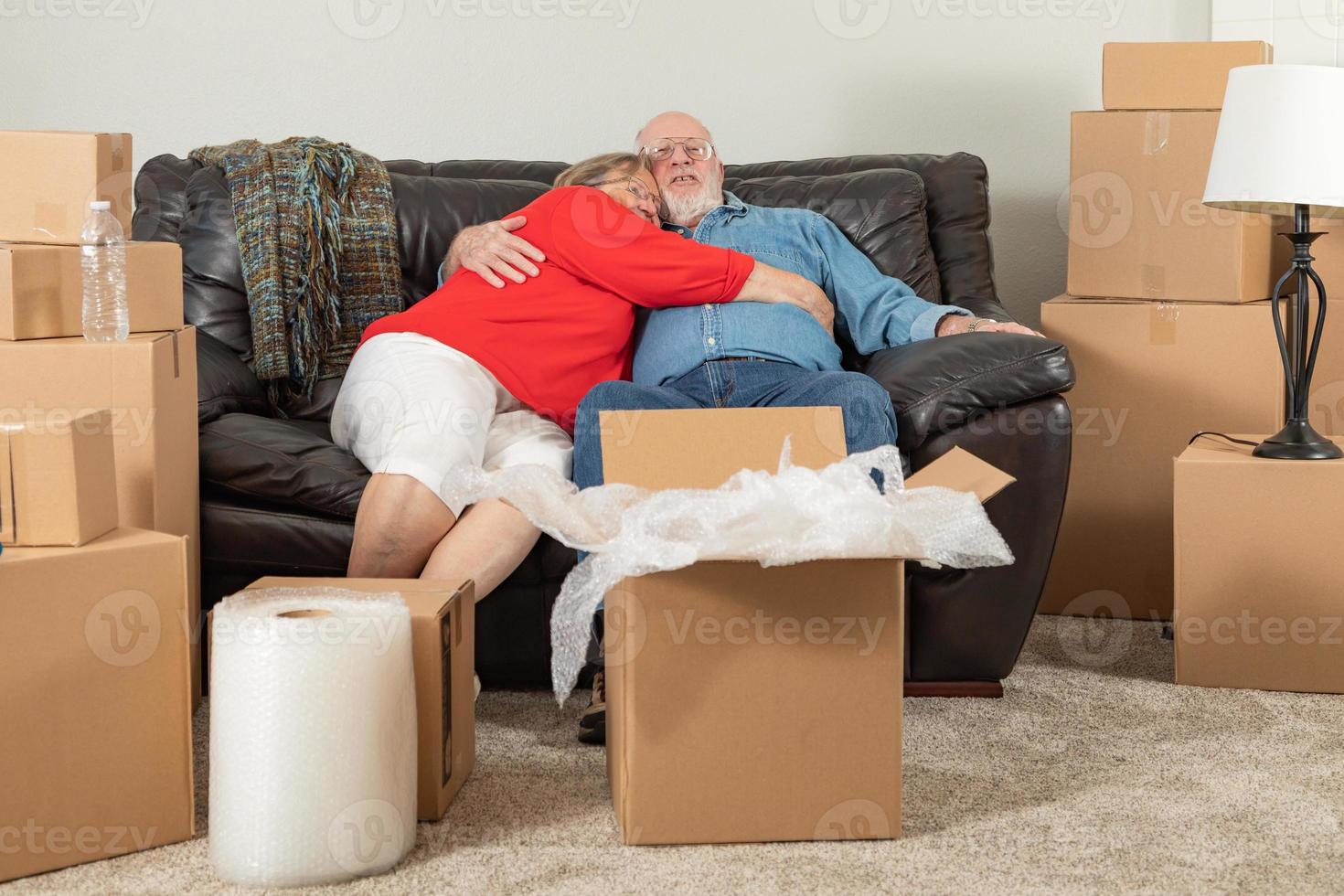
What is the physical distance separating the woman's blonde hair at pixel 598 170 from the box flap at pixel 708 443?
3.03 feet

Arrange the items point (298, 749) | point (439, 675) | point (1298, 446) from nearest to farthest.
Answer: point (298, 749) → point (439, 675) → point (1298, 446)

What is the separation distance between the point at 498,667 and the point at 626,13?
180cm

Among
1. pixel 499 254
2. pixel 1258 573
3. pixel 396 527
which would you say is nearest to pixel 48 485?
pixel 396 527

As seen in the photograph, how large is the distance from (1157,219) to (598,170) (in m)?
1.12

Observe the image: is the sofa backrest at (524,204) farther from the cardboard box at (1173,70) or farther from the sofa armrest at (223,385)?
the cardboard box at (1173,70)

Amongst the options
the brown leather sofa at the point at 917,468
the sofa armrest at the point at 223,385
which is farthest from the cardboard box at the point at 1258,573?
the sofa armrest at the point at 223,385

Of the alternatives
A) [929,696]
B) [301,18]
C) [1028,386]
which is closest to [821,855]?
[929,696]

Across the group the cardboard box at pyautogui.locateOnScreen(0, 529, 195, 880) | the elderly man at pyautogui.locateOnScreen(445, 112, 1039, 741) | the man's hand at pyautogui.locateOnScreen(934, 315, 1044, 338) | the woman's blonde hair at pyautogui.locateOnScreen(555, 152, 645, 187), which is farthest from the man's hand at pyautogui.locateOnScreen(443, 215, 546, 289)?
the cardboard box at pyautogui.locateOnScreen(0, 529, 195, 880)

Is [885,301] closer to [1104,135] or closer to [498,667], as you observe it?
[1104,135]

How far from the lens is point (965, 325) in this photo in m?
2.42

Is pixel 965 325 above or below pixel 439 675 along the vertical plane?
above

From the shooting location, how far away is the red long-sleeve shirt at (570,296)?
2.25 m

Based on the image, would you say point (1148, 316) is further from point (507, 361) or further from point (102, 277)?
point (102, 277)

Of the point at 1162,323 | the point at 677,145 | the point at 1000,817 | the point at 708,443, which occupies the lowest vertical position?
the point at 1000,817
